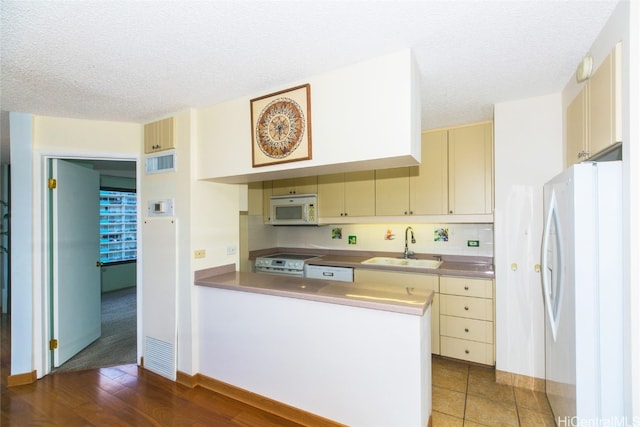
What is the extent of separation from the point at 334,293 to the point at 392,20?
1619 millimetres

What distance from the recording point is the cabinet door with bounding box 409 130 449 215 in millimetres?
3104

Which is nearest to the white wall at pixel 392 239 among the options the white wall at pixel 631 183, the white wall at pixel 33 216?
the white wall at pixel 631 183

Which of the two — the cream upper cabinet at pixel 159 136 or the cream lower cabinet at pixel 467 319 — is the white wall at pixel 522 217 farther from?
the cream upper cabinet at pixel 159 136

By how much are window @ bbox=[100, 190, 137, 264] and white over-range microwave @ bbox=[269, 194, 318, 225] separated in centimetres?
370

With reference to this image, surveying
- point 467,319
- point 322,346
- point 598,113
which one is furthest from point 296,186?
point 598,113

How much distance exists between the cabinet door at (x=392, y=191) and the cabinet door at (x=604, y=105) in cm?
174

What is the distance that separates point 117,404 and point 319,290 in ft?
6.06

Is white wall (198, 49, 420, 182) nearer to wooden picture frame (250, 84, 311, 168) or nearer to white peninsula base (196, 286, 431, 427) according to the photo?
wooden picture frame (250, 84, 311, 168)

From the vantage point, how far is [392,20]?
1.40 metres

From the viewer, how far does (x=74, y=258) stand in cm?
301

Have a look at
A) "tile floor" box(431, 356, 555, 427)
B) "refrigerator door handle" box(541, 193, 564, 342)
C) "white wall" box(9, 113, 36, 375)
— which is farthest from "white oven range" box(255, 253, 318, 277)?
"refrigerator door handle" box(541, 193, 564, 342)

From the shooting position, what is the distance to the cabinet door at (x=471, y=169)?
9.51ft

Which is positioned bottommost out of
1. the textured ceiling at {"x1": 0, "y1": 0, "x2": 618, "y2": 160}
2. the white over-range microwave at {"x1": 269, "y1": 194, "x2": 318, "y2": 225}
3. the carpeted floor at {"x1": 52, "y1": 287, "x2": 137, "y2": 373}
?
the carpeted floor at {"x1": 52, "y1": 287, "x2": 137, "y2": 373}

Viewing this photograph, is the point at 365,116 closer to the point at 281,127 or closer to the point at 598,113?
the point at 281,127
